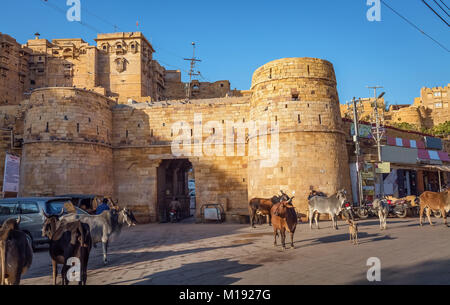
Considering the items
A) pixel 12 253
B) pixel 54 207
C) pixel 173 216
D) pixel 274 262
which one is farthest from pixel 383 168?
pixel 12 253

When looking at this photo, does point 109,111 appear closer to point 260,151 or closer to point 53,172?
point 53,172

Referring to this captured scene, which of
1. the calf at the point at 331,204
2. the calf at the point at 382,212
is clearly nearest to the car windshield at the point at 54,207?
the calf at the point at 331,204

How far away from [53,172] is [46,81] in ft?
141

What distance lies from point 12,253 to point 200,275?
337 centimetres

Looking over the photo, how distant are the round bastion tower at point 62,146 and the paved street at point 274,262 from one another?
30.9 feet

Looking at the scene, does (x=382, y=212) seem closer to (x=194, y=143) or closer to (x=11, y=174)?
(x=194, y=143)

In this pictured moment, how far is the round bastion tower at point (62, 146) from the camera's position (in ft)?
63.8

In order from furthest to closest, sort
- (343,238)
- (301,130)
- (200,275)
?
(301,130) → (343,238) → (200,275)

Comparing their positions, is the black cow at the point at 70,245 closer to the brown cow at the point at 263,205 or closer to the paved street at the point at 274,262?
the paved street at the point at 274,262

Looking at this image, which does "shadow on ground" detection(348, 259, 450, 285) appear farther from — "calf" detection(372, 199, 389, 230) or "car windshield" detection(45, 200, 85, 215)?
"car windshield" detection(45, 200, 85, 215)

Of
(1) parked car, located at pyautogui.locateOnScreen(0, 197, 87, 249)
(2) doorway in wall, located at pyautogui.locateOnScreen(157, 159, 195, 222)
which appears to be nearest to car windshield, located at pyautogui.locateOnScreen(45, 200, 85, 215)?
(1) parked car, located at pyautogui.locateOnScreen(0, 197, 87, 249)

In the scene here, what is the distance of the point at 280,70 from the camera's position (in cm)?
1902

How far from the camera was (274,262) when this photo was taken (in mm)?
7457

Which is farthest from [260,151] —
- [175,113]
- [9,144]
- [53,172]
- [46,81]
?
[46,81]
